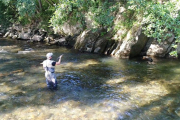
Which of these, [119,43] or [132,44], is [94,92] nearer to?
[132,44]

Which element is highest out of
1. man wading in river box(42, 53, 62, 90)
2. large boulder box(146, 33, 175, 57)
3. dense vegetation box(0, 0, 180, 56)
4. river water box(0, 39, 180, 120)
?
dense vegetation box(0, 0, 180, 56)

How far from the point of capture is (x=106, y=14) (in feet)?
51.0

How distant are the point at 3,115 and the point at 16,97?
5.09 feet

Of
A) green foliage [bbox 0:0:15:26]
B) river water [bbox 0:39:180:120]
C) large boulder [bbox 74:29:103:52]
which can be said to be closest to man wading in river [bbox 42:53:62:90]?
river water [bbox 0:39:180:120]

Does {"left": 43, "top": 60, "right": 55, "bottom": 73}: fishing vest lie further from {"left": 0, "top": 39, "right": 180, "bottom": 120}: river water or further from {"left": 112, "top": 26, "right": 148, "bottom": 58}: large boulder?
{"left": 112, "top": 26, "right": 148, "bottom": 58}: large boulder

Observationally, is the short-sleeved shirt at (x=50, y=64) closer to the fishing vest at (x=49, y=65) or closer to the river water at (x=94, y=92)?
the fishing vest at (x=49, y=65)

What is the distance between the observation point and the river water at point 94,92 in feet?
23.6

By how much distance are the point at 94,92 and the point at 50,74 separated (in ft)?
7.82

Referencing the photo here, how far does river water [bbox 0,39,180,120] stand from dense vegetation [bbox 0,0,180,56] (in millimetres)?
2326

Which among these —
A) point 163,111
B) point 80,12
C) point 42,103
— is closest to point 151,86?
point 163,111

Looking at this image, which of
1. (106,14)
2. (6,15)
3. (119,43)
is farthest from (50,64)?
(6,15)

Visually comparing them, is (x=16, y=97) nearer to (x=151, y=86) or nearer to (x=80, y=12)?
(x=151, y=86)

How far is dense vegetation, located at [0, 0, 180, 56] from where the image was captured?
9.88m

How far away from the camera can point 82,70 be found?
12.6m
